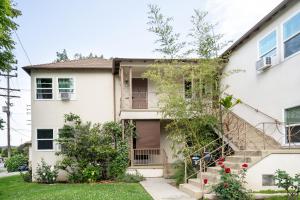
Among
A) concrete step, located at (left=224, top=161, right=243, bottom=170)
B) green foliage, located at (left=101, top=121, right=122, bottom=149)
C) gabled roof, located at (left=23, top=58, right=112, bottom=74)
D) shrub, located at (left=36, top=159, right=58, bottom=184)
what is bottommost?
shrub, located at (left=36, top=159, right=58, bottom=184)

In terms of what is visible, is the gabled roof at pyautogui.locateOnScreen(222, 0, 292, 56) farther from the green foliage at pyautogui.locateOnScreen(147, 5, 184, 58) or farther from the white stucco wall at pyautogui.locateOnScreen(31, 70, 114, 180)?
the white stucco wall at pyautogui.locateOnScreen(31, 70, 114, 180)

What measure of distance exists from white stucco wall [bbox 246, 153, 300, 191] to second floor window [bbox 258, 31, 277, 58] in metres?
4.44

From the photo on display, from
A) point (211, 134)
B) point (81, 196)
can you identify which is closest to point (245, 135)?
point (211, 134)

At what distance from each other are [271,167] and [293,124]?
232 cm

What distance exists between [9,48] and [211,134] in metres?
10.4

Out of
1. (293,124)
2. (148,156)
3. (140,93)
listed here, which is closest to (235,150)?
(293,124)

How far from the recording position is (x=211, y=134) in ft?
50.2

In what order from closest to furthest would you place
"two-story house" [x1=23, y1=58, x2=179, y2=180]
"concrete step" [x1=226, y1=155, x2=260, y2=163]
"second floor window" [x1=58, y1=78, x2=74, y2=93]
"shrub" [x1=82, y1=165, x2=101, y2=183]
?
"concrete step" [x1=226, y1=155, x2=260, y2=163] < "shrub" [x1=82, y1=165, x2=101, y2=183] < "two-story house" [x1=23, y1=58, x2=179, y2=180] < "second floor window" [x1=58, y1=78, x2=74, y2=93]

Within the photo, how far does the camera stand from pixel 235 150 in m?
13.7

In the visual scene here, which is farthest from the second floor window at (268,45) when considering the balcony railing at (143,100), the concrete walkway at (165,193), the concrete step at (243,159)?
the balcony railing at (143,100)

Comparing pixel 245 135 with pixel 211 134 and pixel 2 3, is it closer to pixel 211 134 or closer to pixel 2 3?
pixel 211 134

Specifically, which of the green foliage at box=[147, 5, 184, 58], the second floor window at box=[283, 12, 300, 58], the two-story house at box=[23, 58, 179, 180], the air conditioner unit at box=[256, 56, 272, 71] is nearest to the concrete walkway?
the two-story house at box=[23, 58, 179, 180]

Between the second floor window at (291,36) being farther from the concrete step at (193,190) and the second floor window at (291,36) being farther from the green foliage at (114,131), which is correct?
the green foliage at (114,131)

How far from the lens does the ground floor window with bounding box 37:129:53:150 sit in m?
20.1
